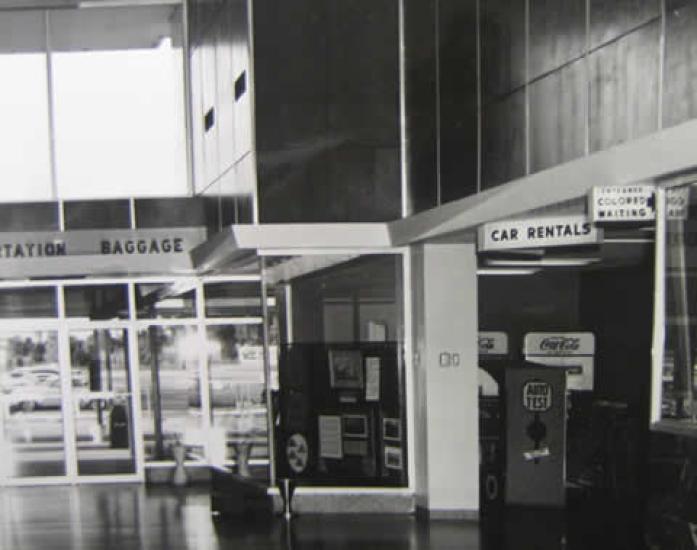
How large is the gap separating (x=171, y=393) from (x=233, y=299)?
2117mm

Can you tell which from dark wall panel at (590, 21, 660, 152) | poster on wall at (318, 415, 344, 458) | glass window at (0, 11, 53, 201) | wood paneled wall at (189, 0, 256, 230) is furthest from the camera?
glass window at (0, 11, 53, 201)

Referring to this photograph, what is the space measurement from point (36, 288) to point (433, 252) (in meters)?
6.28

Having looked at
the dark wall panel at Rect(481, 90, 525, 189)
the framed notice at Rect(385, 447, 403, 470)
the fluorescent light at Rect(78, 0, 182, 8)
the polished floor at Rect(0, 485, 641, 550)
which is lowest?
the polished floor at Rect(0, 485, 641, 550)

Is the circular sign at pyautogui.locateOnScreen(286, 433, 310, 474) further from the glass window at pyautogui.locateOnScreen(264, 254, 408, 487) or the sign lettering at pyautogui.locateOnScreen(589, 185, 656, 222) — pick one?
the sign lettering at pyautogui.locateOnScreen(589, 185, 656, 222)

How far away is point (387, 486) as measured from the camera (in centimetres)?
1077

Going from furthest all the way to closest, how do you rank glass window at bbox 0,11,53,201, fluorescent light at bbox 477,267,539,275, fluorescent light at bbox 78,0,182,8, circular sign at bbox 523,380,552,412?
fluorescent light at bbox 78,0,182,8
glass window at bbox 0,11,53,201
fluorescent light at bbox 477,267,539,275
circular sign at bbox 523,380,552,412

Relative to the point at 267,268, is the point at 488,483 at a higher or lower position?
lower

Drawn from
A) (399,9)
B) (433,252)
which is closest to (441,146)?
(433,252)

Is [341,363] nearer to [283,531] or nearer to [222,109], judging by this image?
[283,531]

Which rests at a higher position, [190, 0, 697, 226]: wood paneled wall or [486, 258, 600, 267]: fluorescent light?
[190, 0, 697, 226]: wood paneled wall

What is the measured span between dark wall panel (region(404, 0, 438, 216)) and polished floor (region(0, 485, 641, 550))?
316cm

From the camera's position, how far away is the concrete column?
10.4 meters

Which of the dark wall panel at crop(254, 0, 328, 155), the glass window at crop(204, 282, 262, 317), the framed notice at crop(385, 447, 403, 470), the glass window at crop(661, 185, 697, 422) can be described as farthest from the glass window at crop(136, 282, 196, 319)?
the glass window at crop(661, 185, 697, 422)

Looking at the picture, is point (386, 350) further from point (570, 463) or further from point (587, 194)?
point (587, 194)
